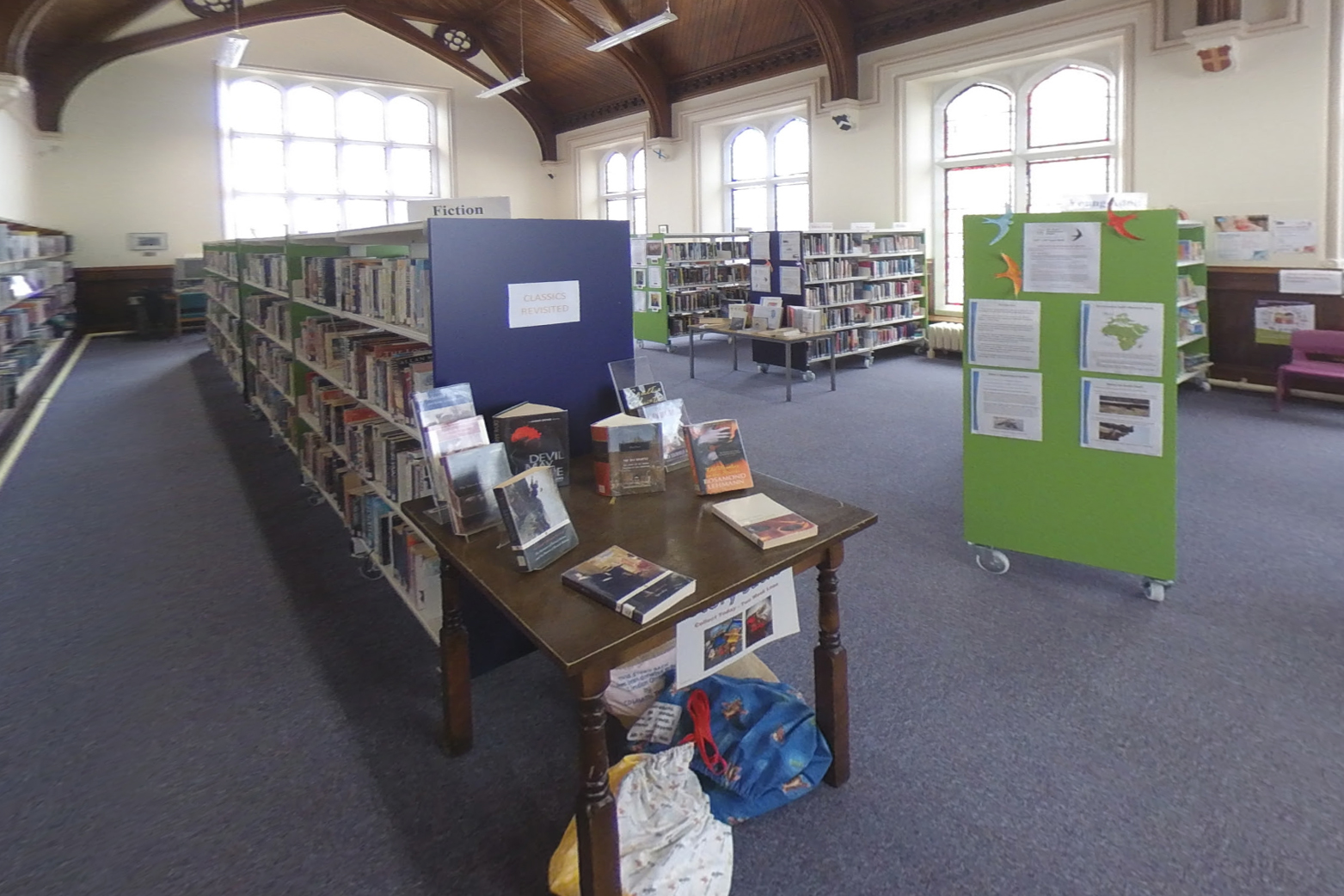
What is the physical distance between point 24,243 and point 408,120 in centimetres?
841

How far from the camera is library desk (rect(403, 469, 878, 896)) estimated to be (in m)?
1.50

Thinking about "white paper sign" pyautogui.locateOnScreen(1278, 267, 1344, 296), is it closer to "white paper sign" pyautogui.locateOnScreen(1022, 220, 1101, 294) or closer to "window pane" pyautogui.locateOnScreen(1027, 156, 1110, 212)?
"window pane" pyautogui.locateOnScreen(1027, 156, 1110, 212)

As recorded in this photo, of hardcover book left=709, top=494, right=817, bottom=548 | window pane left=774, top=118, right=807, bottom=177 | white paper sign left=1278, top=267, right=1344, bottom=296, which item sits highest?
window pane left=774, top=118, right=807, bottom=177

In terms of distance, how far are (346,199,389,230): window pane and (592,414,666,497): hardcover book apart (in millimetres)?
13894

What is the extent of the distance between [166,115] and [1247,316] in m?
15.2

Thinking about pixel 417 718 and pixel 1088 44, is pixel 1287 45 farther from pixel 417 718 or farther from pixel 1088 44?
pixel 417 718

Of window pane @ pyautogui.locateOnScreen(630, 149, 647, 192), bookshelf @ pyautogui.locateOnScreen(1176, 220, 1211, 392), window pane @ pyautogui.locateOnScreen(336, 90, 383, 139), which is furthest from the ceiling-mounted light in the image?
window pane @ pyautogui.locateOnScreen(336, 90, 383, 139)

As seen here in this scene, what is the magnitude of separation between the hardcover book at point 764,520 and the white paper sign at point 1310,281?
7.06 m

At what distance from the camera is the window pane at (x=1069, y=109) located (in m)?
8.54

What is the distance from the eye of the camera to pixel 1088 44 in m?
8.16

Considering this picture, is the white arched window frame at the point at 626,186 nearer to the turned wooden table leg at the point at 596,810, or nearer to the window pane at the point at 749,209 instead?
the window pane at the point at 749,209

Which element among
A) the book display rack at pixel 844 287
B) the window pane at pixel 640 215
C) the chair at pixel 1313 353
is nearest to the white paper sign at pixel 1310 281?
the chair at pixel 1313 353

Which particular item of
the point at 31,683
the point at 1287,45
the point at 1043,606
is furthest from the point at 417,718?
the point at 1287,45

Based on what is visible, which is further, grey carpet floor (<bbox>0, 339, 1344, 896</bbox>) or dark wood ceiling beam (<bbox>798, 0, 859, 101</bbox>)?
dark wood ceiling beam (<bbox>798, 0, 859, 101</bbox>)
